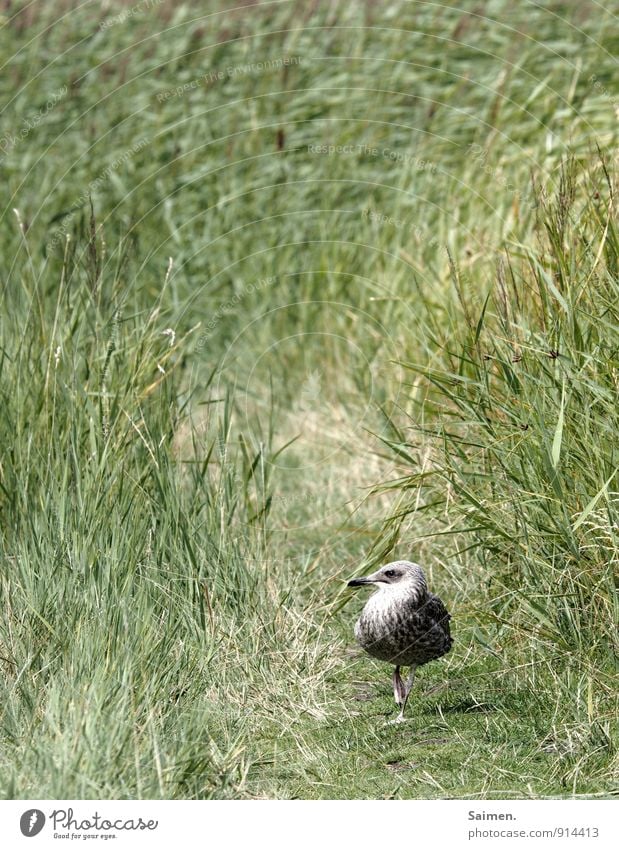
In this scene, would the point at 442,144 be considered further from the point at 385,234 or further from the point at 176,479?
the point at 176,479

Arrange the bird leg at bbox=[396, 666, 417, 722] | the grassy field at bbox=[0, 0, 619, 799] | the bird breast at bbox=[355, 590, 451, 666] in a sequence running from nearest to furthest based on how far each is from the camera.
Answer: the grassy field at bbox=[0, 0, 619, 799] < the bird breast at bbox=[355, 590, 451, 666] < the bird leg at bbox=[396, 666, 417, 722]

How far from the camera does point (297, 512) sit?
22.4 feet

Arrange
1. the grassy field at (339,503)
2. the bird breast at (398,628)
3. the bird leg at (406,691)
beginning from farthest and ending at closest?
the bird leg at (406,691), the bird breast at (398,628), the grassy field at (339,503)

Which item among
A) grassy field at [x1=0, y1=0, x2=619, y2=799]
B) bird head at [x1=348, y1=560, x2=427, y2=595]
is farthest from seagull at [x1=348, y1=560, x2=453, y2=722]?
grassy field at [x1=0, y1=0, x2=619, y2=799]

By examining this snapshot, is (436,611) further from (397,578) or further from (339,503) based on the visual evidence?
(339,503)

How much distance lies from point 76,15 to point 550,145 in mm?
5233

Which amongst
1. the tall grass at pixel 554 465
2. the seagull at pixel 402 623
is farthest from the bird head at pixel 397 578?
the tall grass at pixel 554 465

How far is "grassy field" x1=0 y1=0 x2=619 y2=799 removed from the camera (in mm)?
4035

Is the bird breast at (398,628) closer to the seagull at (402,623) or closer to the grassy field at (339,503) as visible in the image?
the seagull at (402,623)

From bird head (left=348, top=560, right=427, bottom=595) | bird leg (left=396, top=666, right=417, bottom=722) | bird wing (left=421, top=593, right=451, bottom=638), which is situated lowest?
bird leg (left=396, top=666, right=417, bottom=722)

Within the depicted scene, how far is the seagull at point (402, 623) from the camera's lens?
4273 mm

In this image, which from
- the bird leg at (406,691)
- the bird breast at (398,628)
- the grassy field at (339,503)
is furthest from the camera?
the bird leg at (406,691)

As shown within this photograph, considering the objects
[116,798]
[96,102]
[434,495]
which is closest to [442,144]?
[96,102]

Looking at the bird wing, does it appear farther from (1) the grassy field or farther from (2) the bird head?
(1) the grassy field
